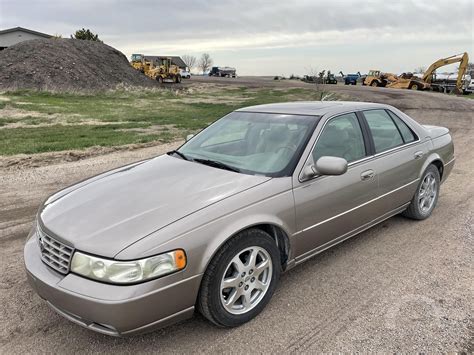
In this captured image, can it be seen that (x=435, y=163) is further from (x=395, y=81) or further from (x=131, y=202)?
(x=395, y=81)

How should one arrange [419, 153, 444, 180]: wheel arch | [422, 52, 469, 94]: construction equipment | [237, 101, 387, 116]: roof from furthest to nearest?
[422, 52, 469, 94]: construction equipment → [419, 153, 444, 180]: wheel arch → [237, 101, 387, 116]: roof

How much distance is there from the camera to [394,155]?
415 centimetres

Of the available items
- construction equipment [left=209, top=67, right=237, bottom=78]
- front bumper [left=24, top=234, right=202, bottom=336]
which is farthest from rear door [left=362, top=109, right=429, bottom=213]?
construction equipment [left=209, top=67, right=237, bottom=78]

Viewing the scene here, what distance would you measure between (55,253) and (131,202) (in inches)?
22.6

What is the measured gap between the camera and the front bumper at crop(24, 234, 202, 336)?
→ 7.53ft

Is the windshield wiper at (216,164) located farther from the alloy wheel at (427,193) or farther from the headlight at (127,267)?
the alloy wheel at (427,193)

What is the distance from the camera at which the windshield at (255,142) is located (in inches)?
130

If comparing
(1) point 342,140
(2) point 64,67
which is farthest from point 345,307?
(2) point 64,67

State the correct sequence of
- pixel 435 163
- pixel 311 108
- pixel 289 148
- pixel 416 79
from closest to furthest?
1. pixel 289 148
2. pixel 311 108
3. pixel 435 163
4. pixel 416 79

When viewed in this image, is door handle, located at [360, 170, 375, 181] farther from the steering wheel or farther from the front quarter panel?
the front quarter panel

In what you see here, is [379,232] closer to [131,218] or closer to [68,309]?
[131,218]

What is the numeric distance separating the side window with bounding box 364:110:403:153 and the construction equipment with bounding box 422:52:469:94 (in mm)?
33649

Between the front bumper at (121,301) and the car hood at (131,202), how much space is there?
23 cm

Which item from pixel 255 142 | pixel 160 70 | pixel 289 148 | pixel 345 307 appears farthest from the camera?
pixel 160 70
